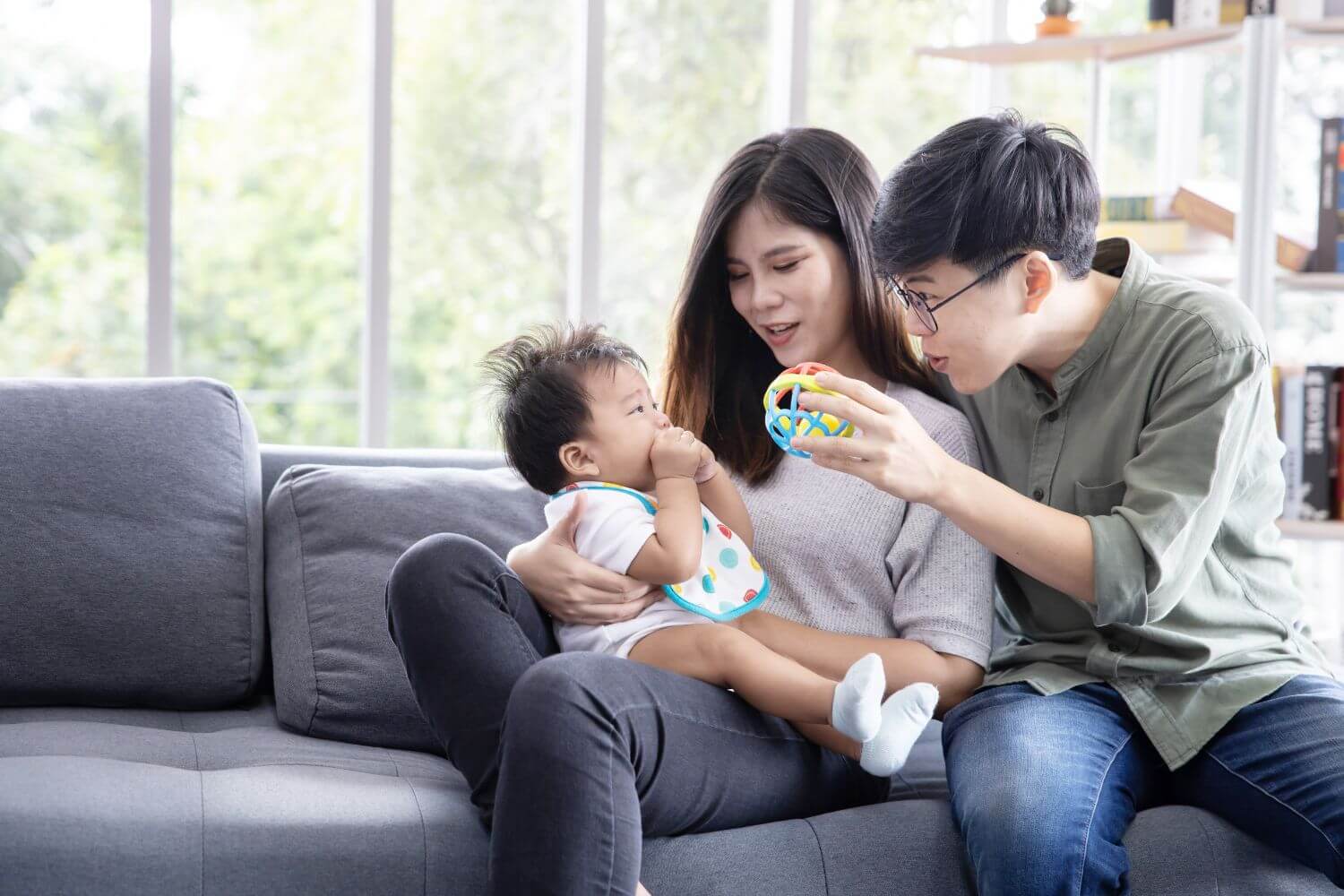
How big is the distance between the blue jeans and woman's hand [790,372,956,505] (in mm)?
316

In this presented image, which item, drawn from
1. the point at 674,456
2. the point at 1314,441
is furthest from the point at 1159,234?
the point at 674,456

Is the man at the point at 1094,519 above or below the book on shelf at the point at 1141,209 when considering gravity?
below

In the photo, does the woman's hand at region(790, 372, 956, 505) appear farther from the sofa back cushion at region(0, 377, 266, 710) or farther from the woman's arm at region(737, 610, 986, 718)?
the sofa back cushion at region(0, 377, 266, 710)

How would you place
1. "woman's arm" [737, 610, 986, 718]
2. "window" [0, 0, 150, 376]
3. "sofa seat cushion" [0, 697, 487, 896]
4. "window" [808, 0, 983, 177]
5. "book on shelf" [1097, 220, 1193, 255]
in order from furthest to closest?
"window" [0, 0, 150, 376]
"window" [808, 0, 983, 177]
"book on shelf" [1097, 220, 1193, 255]
"woman's arm" [737, 610, 986, 718]
"sofa seat cushion" [0, 697, 487, 896]

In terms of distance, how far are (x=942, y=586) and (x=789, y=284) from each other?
18.9 inches

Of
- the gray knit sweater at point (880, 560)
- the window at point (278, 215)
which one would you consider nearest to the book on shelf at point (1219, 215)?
the gray knit sweater at point (880, 560)

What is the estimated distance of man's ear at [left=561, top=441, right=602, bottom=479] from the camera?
165 cm

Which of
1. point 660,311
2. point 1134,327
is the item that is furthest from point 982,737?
point 660,311

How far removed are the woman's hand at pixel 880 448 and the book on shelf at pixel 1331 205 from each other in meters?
1.69

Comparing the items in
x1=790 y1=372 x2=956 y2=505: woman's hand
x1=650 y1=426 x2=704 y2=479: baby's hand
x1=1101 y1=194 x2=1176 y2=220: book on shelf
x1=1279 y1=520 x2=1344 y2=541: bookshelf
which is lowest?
x1=1279 y1=520 x2=1344 y2=541: bookshelf

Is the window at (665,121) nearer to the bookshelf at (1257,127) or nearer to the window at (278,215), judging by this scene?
the window at (278,215)

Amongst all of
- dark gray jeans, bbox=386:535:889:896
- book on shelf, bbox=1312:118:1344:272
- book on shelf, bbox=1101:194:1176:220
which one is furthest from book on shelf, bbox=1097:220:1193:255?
dark gray jeans, bbox=386:535:889:896

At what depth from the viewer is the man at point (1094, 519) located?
1381 millimetres

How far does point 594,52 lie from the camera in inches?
114
